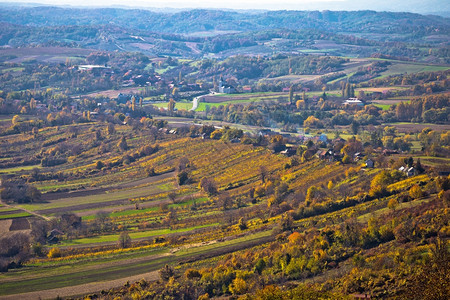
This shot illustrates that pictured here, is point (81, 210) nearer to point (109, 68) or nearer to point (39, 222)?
point (39, 222)

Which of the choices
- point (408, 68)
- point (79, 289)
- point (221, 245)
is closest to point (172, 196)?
point (221, 245)

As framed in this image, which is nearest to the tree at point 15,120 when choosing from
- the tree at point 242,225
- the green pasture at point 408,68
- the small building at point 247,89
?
the small building at point 247,89

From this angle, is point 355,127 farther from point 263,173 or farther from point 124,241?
point 124,241

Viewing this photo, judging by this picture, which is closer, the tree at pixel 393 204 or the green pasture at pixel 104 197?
the tree at pixel 393 204

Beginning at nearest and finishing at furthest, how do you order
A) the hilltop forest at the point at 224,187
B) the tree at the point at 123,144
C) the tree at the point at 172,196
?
the hilltop forest at the point at 224,187 < the tree at the point at 172,196 < the tree at the point at 123,144

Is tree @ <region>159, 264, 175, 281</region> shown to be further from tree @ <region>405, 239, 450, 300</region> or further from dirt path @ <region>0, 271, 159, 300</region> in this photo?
A: tree @ <region>405, 239, 450, 300</region>

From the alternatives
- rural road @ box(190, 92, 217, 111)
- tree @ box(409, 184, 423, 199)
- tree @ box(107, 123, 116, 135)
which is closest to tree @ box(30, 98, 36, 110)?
tree @ box(107, 123, 116, 135)

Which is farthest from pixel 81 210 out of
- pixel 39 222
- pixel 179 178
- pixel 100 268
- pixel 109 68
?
pixel 109 68

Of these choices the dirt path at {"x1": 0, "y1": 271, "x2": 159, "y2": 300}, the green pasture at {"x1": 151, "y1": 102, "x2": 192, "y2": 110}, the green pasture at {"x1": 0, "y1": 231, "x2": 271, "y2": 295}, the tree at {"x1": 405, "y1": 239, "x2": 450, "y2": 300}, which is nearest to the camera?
the tree at {"x1": 405, "y1": 239, "x2": 450, "y2": 300}

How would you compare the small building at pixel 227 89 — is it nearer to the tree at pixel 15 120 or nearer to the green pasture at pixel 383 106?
the green pasture at pixel 383 106
